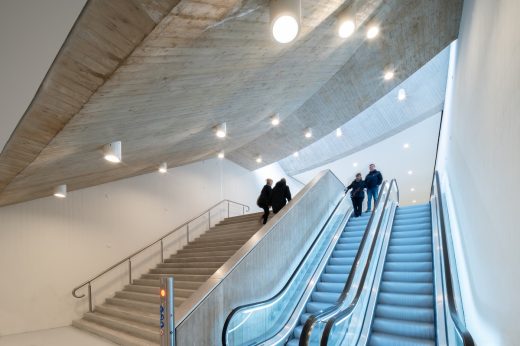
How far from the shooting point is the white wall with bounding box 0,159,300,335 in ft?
25.4

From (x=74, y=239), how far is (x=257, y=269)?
6011mm

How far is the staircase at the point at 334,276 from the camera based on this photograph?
553cm

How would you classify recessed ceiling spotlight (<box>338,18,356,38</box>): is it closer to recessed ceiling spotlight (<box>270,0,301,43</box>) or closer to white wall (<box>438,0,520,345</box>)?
white wall (<box>438,0,520,345</box>)

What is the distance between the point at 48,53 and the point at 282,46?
10.7 ft

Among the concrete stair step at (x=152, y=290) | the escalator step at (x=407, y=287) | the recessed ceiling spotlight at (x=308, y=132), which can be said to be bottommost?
the concrete stair step at (x=152, y=290)

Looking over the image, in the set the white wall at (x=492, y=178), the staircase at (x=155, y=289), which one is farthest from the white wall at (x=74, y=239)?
the white wall at (x=492, y=178)

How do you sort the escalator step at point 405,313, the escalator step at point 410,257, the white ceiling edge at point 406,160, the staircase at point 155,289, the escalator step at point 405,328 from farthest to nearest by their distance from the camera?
the white ceiling edge at point 406,160 → the staircase at point 155,289 → the escalator step at point 410,257 → the escalator step at point 405,313 → the escalator step at point 405,328

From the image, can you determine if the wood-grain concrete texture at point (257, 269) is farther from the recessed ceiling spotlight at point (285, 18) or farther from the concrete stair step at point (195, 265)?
the recessed ceiling spotlight at point (285, 18)

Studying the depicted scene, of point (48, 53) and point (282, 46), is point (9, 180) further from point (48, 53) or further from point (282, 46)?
point (282, 46)

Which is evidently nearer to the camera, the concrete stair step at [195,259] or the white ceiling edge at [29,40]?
the white ceiling edge at [29,40]

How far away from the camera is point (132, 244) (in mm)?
10164

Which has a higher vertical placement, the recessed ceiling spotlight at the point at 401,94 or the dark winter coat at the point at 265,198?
the recessed ceiling spotlight at the point at 401,94

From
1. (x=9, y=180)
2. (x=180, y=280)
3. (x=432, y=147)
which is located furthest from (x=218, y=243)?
(x=432, y=147)

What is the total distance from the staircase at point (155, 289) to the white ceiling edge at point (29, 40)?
4.56 meters
